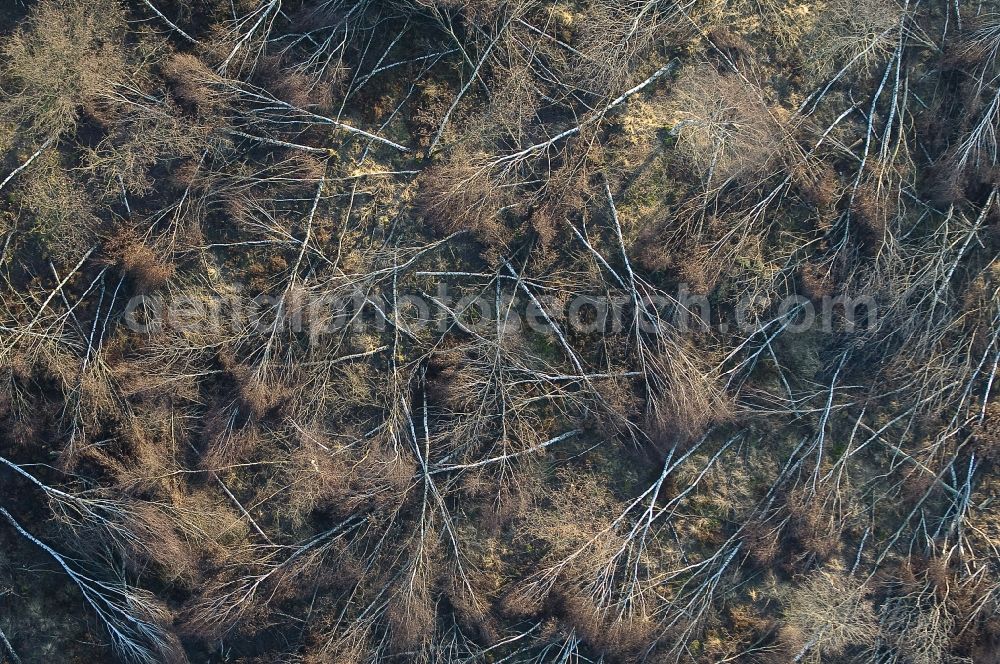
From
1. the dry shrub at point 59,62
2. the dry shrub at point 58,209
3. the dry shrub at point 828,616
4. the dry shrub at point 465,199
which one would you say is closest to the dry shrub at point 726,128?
the dry shrub at point 465,199

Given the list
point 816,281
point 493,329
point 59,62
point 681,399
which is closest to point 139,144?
point 59,62

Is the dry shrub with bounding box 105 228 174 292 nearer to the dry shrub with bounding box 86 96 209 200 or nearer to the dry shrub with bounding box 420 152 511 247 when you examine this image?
the dry shrub with bounding box 86 96 209 200

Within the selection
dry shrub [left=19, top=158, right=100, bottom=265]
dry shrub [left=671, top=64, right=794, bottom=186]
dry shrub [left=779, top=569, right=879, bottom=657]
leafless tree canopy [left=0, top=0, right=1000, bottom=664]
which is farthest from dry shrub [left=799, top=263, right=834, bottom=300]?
dry shrub [left=19, top=158, right=100, bottom=265]

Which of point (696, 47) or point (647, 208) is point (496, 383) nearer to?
point (647, 208)

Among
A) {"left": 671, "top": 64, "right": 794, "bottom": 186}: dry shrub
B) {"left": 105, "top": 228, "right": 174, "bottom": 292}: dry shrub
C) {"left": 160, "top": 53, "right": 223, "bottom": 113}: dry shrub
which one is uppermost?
{"left": 160, "top": 53, "right": 223, "bottom": 113}: dry shrub

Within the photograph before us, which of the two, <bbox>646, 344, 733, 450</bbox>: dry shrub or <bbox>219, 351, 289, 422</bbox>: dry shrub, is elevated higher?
<bbox>219, 351, 289, 422</bbox>: dry shrub

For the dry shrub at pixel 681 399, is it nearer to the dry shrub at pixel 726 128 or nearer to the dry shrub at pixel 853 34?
the dry shrub at pixel 726 128
